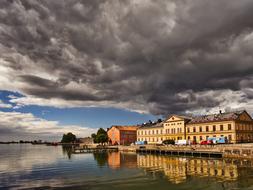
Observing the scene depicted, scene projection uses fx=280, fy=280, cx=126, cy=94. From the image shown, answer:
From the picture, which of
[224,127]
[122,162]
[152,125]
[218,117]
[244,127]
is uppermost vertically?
[218,117]

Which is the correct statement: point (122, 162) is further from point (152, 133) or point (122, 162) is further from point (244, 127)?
point (152, 133)

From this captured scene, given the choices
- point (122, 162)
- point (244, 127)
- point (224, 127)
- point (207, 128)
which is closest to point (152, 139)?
point (207, 128)

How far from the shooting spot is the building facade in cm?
8600

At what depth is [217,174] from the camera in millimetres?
41562

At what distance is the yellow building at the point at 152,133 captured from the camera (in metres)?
113

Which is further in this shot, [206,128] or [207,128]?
[206,128]

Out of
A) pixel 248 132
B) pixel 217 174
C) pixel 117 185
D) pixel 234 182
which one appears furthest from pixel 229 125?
pixel 117 185

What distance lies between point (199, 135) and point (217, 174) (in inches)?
2192

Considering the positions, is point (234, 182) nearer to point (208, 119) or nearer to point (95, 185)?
point (95, 185)

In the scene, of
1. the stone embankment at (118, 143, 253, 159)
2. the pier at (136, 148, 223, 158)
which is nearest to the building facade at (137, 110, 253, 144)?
the stone embankment at (118, 143, 253, 159)

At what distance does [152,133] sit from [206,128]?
28.9 m

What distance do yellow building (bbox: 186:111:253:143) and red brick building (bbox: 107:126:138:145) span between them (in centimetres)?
4696

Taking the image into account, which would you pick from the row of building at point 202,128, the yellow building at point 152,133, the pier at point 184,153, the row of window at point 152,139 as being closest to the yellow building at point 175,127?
the row of building at point 202,128

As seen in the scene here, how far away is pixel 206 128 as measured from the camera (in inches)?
3679
